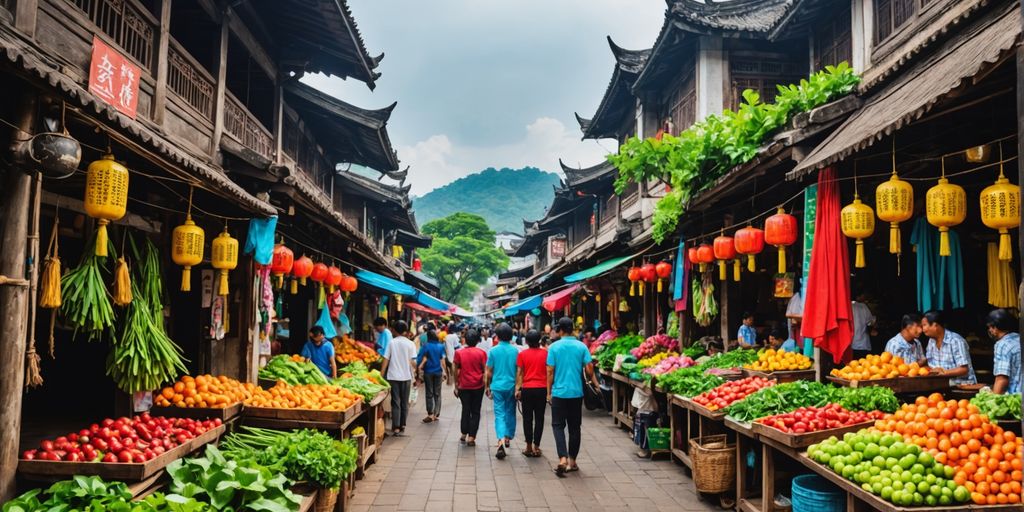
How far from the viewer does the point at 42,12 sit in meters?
5.73

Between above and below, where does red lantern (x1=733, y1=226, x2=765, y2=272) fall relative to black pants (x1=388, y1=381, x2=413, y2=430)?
above

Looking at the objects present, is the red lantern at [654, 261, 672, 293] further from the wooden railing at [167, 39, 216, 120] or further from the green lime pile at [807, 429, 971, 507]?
the wooden railing at [167, 39, 216, 120]

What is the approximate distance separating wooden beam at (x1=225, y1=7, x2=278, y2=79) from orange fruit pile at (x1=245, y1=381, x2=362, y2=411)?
5.56m

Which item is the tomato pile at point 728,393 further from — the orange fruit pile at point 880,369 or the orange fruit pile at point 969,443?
the orange fruit pile at point 969,443

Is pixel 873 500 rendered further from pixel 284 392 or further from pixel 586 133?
pixel 586 133

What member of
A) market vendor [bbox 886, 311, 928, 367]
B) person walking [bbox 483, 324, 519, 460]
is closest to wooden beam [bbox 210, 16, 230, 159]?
person walking [bbox 483, 324, 519, 460]

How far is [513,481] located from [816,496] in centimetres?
379

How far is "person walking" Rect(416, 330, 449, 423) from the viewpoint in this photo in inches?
479

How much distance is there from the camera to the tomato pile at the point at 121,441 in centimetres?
446

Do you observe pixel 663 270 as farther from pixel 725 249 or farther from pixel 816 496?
pixel 816 496

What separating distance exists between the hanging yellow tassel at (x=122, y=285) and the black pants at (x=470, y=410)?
5.92 meters

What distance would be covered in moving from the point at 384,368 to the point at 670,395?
478 centimetres

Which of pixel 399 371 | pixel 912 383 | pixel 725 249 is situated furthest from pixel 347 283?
pixel 912 383

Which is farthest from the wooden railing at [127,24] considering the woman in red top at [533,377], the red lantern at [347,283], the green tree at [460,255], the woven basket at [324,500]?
the green tree at [460,255]
